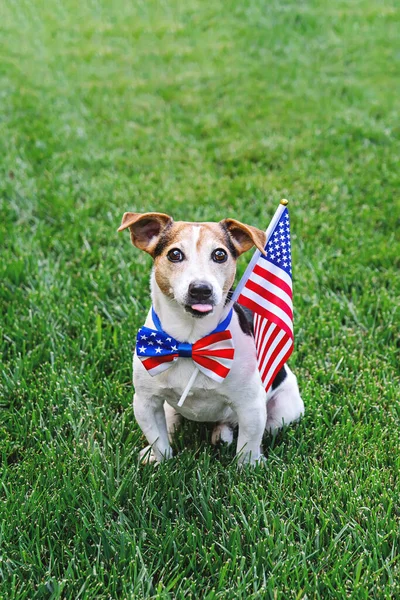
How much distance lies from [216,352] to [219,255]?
40 cm

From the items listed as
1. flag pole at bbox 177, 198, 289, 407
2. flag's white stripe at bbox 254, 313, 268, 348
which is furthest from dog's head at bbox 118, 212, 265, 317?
flag's white stripe at bbox 254, 313, 268, 348

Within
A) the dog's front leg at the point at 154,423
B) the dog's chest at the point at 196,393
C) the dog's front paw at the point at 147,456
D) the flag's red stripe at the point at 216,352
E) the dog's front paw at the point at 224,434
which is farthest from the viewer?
the dog's front paw at the point at 224,434

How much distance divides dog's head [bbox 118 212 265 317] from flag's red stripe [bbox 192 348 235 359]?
0.21m

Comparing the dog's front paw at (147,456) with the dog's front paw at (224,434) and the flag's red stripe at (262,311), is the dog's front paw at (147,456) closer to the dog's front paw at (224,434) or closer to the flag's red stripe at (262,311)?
the dog's front paw at (224,434)

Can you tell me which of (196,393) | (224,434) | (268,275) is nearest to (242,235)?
(268,275)

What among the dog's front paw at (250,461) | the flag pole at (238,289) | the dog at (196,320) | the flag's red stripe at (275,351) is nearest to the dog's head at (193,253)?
the dog at (196,320)

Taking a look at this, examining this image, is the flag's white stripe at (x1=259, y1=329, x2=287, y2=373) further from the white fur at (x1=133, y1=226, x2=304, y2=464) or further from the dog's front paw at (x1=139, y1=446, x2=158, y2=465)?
the dog's front paw at (x1=139, y1=446, x2=158, y2=465)

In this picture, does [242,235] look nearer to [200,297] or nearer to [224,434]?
[200,297]

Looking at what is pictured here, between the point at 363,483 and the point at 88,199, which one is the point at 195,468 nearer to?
the point at 363,483

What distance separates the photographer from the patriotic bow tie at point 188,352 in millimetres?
2689

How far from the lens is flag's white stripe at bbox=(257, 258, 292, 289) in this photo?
9.82 ft

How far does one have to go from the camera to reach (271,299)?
9.80ft

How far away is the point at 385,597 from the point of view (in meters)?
2.38

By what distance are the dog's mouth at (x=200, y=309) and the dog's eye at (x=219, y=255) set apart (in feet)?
0.74
